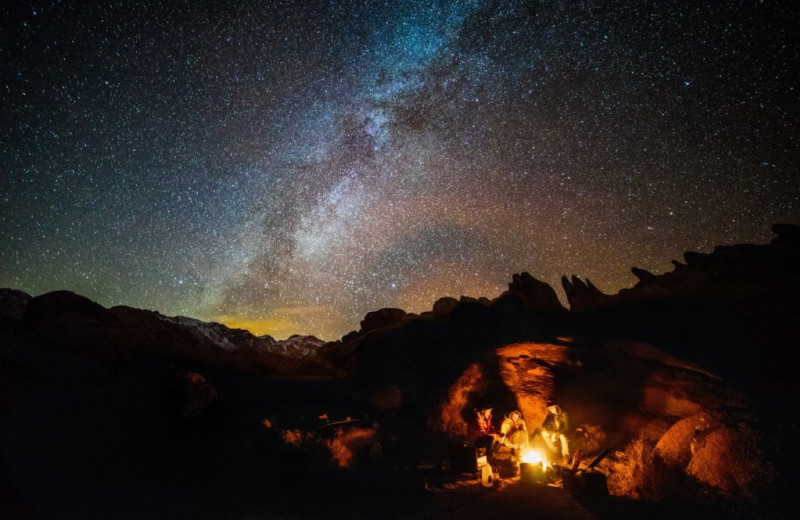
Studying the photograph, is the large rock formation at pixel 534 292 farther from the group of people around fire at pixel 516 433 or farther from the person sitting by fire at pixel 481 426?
the person sitting by fire at pixel 481 426

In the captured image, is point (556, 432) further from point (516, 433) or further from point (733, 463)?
point (733, 463)

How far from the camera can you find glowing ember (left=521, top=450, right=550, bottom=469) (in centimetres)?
1223

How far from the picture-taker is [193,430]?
13047 mm

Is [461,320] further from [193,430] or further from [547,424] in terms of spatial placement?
[193,430]

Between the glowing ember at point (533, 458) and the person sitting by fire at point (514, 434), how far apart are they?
1.30 ft

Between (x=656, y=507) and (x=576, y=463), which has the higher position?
(x=576, y=463)

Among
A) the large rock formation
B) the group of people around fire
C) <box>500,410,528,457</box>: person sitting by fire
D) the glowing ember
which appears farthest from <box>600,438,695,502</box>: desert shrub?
the large rock formation

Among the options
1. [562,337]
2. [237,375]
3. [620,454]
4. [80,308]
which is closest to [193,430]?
[237,375]

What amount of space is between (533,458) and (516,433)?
1169 mm

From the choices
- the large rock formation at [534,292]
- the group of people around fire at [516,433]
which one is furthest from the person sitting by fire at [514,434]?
the large rock formation at [534,292]

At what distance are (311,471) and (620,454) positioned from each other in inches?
436

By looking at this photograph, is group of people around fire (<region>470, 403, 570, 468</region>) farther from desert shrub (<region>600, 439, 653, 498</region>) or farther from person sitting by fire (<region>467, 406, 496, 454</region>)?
desert shrub (<region>600, 439, 653, 498</region>)

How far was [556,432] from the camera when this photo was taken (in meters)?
13.0

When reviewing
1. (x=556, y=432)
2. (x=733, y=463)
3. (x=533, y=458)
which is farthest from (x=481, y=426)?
(x=733, y=463)
